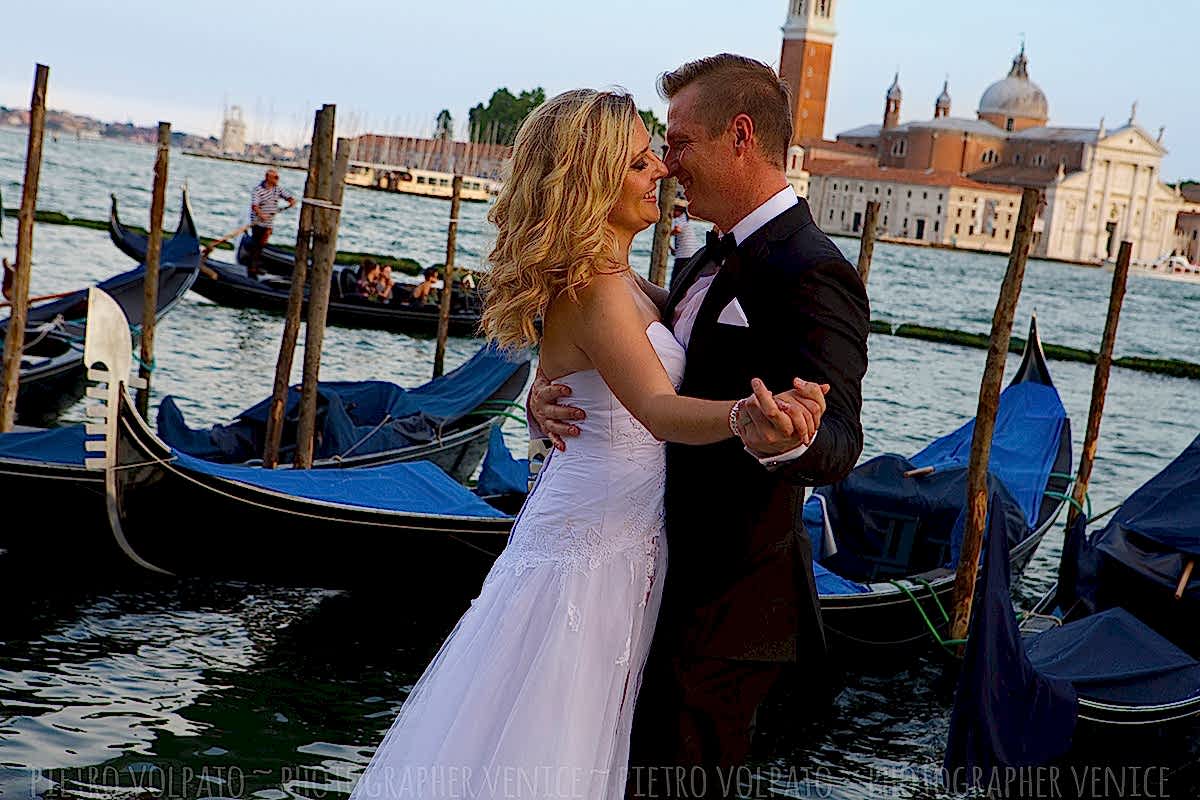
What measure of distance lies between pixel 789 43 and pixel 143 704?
208 ft

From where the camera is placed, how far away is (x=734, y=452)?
1543 mm

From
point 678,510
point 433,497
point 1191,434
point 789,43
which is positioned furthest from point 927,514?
point 789,43

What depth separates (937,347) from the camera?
17219 millimetres

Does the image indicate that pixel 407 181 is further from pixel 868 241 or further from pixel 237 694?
pixel 237 694

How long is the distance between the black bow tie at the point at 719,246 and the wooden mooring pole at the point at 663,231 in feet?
13.5

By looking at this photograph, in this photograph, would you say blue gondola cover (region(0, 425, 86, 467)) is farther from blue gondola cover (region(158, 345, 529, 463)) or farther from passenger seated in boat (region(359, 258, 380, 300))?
passenger seated in boat (region(359, 258, 380, 300))

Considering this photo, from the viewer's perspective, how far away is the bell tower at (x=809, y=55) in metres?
62.5

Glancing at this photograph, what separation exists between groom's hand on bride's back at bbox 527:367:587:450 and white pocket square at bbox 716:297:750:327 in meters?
0.20

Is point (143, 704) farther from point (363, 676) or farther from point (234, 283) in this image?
point (234, 283)

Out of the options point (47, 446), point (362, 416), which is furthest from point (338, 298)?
point (47, 446)

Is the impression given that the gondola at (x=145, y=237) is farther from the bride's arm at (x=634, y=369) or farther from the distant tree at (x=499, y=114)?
the distant tree at (x=499, y=114)

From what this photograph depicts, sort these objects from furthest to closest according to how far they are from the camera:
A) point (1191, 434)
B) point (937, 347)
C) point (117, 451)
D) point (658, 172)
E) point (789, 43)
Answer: point (789, 43)
point (937, 347)
point (1191, 434)
point (117, 451)
point (658, 172)

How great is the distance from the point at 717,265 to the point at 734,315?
154mm

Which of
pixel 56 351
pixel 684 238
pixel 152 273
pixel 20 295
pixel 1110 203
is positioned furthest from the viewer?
pixel 1110 203
